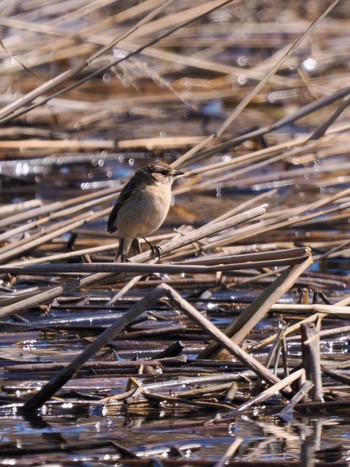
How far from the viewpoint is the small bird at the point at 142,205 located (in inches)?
258

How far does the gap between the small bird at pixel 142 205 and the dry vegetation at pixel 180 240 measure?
16 centimetres

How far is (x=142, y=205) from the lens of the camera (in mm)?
6547

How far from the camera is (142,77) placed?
39.4ft

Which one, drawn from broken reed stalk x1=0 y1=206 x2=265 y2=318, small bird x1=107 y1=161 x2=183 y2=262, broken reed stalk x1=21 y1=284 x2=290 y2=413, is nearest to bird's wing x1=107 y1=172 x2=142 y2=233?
small bird x1=107 y1=161 x2=183 y2=262

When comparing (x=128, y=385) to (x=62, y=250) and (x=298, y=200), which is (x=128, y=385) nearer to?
(x=62, y=250)

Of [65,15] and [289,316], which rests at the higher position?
[65,15]

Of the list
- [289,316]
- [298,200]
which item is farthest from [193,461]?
[298,200]

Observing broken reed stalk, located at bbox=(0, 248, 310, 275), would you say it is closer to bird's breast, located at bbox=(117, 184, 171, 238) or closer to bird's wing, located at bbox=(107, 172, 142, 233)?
bird's breast, located at bbox=(117, 184, 171, 238)

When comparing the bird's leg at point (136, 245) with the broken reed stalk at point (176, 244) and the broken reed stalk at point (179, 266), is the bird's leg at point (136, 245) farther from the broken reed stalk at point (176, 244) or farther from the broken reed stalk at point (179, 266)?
the broken reed stalk at point (179, 266)

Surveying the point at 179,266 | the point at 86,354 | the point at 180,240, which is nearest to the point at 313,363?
the point at 179,266

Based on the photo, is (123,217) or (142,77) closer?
(123,217)

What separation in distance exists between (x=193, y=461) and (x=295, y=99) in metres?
8.63

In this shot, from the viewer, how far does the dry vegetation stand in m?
4.63

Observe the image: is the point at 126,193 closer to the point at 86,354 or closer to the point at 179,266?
the point at 86,354
